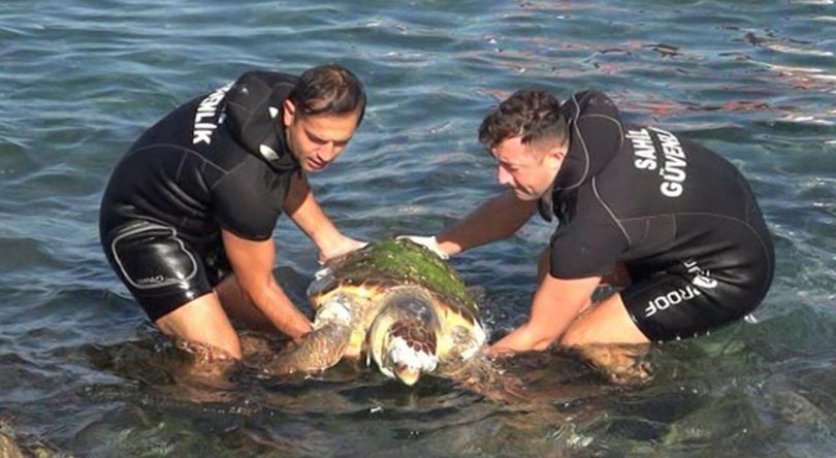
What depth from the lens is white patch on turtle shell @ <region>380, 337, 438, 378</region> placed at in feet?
22.2

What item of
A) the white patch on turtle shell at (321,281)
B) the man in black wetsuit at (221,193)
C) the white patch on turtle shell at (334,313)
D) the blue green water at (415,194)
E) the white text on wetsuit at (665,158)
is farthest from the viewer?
the white patch on turtle shell at (321,281)

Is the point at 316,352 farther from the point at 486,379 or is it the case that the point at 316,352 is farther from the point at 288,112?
the point at 288,112

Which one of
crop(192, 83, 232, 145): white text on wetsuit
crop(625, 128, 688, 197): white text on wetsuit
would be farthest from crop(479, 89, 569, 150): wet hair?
crop(192, 83, 232, 145): white text on wetsuit

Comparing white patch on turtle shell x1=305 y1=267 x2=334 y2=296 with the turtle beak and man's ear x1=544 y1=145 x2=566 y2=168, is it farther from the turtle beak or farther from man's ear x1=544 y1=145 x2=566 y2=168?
man's ear x1=544 y1=145 x2=566 y2=168

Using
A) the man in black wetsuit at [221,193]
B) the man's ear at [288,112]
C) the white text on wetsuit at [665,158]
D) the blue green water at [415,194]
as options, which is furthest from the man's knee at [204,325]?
the white text on wetsuit at [665,158]

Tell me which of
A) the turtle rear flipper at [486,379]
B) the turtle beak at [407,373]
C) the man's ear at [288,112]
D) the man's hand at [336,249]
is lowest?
the turtle rear flipper at [486,379]

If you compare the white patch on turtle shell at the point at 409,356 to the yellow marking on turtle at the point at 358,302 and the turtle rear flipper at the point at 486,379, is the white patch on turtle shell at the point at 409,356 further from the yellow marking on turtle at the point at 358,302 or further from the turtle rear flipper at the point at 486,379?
the yellow marking on turtle at the point at 358,302

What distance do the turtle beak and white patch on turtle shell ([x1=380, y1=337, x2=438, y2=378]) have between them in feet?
0.05

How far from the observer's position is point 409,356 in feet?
22.2

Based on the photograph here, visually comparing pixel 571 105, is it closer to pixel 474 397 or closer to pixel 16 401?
pixel 474 397

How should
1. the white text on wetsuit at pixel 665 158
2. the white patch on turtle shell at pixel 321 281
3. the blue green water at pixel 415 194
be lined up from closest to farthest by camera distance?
the blue green water at pixel 415 194
the white text on wetsuit at pixel 665 158
the white patch on turtle shell at pixel 321 281

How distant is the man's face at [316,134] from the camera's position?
625 cm

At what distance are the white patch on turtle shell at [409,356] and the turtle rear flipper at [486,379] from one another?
11.0 inches

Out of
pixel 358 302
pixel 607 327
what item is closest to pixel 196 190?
pixel 358 302
